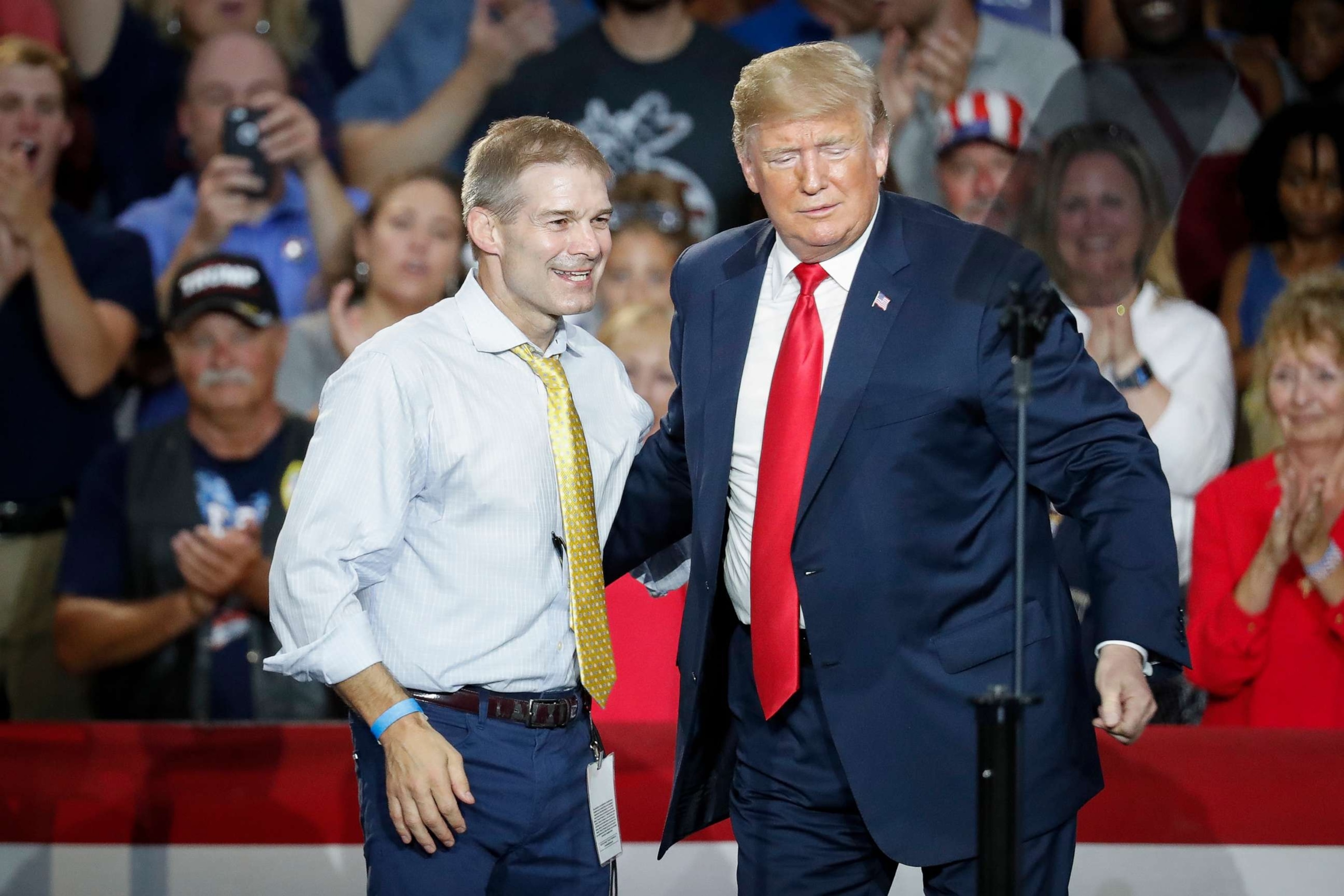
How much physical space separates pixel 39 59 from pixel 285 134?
2.49ft

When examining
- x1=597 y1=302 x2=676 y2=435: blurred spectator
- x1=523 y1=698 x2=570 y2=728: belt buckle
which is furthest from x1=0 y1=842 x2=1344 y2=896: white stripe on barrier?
x1=597 y1=302 x2=676 y2=435: blurred spectator

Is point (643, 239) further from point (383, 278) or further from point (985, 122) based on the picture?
A: point (985, 122)

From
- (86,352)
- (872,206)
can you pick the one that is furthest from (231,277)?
(872,206)

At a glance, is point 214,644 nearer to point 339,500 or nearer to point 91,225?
point 91,225

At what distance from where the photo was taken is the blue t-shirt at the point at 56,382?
3943 mm

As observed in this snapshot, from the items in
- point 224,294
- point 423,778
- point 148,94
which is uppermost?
point 148,94

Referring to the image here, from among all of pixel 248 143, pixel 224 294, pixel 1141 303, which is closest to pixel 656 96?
pixel 248 143

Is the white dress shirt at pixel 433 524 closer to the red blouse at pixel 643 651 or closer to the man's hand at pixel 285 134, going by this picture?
the red blouse at pixel 643 651

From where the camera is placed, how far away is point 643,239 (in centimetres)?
393

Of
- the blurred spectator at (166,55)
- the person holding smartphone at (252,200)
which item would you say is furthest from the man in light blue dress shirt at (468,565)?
the blurred spectator at (166,55)

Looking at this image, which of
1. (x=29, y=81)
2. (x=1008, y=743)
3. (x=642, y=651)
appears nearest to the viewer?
(x=1008, y=743)

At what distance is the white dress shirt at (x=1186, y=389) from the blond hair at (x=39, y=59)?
2931 mm

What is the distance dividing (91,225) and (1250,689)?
3.31 meters

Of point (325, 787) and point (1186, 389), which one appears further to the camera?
point (1186, 389)
